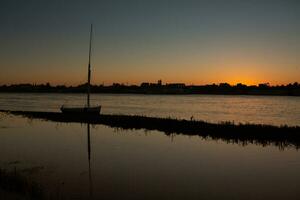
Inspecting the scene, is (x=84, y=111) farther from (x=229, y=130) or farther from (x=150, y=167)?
(x=150, y=167)

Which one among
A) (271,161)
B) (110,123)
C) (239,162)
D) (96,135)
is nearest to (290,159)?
(271,161)

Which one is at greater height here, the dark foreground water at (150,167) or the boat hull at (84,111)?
the boat hull at (84,111)

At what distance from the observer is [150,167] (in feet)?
63.1

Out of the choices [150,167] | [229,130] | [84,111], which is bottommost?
[150,167]

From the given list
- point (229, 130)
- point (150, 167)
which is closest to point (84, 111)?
point (229, 130)

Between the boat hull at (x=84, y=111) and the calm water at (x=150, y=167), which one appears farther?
the boat hull at (x=84, y=111)

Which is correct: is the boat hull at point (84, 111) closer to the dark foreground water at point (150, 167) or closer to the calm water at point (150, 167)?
the calm water at point (150, 167)

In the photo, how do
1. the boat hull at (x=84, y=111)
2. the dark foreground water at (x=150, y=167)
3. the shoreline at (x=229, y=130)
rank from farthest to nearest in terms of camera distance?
the boat hull at (x=84, y=111), the shoreline at (x=229, y=130), the dark foreground water at (x=150, y=167)

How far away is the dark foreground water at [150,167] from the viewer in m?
14.6

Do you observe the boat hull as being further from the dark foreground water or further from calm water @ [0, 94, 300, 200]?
the dark foreground water

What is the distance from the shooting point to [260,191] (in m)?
15.0

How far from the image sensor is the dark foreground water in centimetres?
1461

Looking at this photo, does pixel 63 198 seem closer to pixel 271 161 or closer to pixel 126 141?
pixel 271 161

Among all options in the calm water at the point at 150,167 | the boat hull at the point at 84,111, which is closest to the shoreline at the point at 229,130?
the calm water at the point at 150,167
